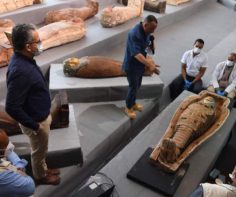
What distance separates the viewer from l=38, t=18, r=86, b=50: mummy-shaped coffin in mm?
5265

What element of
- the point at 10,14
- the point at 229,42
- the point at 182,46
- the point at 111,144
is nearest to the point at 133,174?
the point at 111,144

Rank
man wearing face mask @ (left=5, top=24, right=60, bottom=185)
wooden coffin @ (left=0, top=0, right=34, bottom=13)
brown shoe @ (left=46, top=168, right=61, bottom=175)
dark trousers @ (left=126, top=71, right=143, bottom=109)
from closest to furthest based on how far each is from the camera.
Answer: man wearing face mask @ (left=5, top=24, right=60, bottom=185)
brown shoe @ (left=46, top=168, right=61, bottom=175)
dark trousers @ (left=126, top=71, right=143, bottom=109)
wooden coffin @ (left=0, top=0, right=34, bottom=13)

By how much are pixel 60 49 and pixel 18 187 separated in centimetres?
371

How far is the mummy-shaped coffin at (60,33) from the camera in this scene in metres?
5.26

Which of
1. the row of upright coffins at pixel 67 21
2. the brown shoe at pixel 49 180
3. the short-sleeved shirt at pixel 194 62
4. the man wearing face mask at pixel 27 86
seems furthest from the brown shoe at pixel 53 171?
the short-sleeved shirt at pixel 194 62

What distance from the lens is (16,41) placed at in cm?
234

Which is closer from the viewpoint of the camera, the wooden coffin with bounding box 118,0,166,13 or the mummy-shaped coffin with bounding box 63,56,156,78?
the mummy-shaped coffin with bounding box 63,56,156,78

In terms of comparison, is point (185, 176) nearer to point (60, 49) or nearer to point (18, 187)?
point (18, 187)

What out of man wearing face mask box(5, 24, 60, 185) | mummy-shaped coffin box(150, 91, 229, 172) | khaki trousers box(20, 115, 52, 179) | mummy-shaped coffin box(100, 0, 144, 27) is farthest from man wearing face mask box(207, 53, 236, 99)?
man wearing face mask box(5, 24, 60, 185)

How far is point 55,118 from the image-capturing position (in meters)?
3.53

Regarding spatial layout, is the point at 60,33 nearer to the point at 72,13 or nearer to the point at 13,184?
the point at 72,13

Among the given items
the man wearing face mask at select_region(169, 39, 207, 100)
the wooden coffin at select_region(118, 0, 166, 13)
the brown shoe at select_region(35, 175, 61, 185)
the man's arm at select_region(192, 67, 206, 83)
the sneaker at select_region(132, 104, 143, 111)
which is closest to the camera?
the brown shoe at select_region(35, 175, 61, 185)

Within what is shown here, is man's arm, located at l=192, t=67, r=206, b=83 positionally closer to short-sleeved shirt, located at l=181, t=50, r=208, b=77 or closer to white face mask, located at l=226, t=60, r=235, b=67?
short-sleeved shirt, located at l=181, t=50, r=208, b=77

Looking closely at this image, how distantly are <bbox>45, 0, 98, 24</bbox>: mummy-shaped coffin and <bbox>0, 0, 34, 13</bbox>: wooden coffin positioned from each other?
650mm
